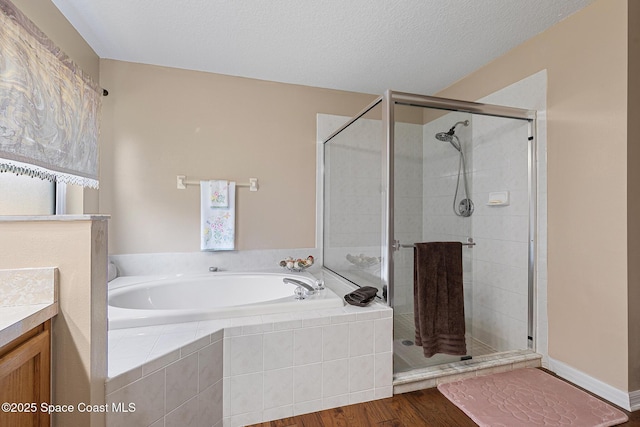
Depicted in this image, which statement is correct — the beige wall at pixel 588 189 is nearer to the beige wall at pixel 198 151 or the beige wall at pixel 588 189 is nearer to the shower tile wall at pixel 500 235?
the shower tile wall at pixel 500 235

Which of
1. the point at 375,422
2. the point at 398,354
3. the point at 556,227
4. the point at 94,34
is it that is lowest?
the point at 375,422

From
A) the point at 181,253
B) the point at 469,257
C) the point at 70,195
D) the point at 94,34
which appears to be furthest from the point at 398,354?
the point at 94,34

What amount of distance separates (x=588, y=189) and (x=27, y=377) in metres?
2.68

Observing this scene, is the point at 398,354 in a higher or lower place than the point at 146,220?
lower

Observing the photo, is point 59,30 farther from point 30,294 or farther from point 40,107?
point 30,294

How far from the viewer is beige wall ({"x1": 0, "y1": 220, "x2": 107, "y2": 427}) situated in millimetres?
926

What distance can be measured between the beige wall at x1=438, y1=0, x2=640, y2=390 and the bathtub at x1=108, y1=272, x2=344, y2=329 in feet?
4.88

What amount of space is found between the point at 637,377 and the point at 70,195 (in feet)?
12.4

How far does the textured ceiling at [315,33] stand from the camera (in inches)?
71.3

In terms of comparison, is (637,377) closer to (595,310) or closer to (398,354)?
(595,310)

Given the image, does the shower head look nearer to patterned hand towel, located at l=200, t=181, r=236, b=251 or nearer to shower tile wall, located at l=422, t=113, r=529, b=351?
shower tile wall, located at l=422, t=113, r=529, b=351

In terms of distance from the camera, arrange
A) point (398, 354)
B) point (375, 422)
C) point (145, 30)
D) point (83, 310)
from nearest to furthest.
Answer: point (83, 310), point (375, 422), point (398, 354), point (145, 30)

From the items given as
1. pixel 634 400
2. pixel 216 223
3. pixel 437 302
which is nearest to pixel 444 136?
pixel 437 302

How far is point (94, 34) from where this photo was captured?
2.09m
